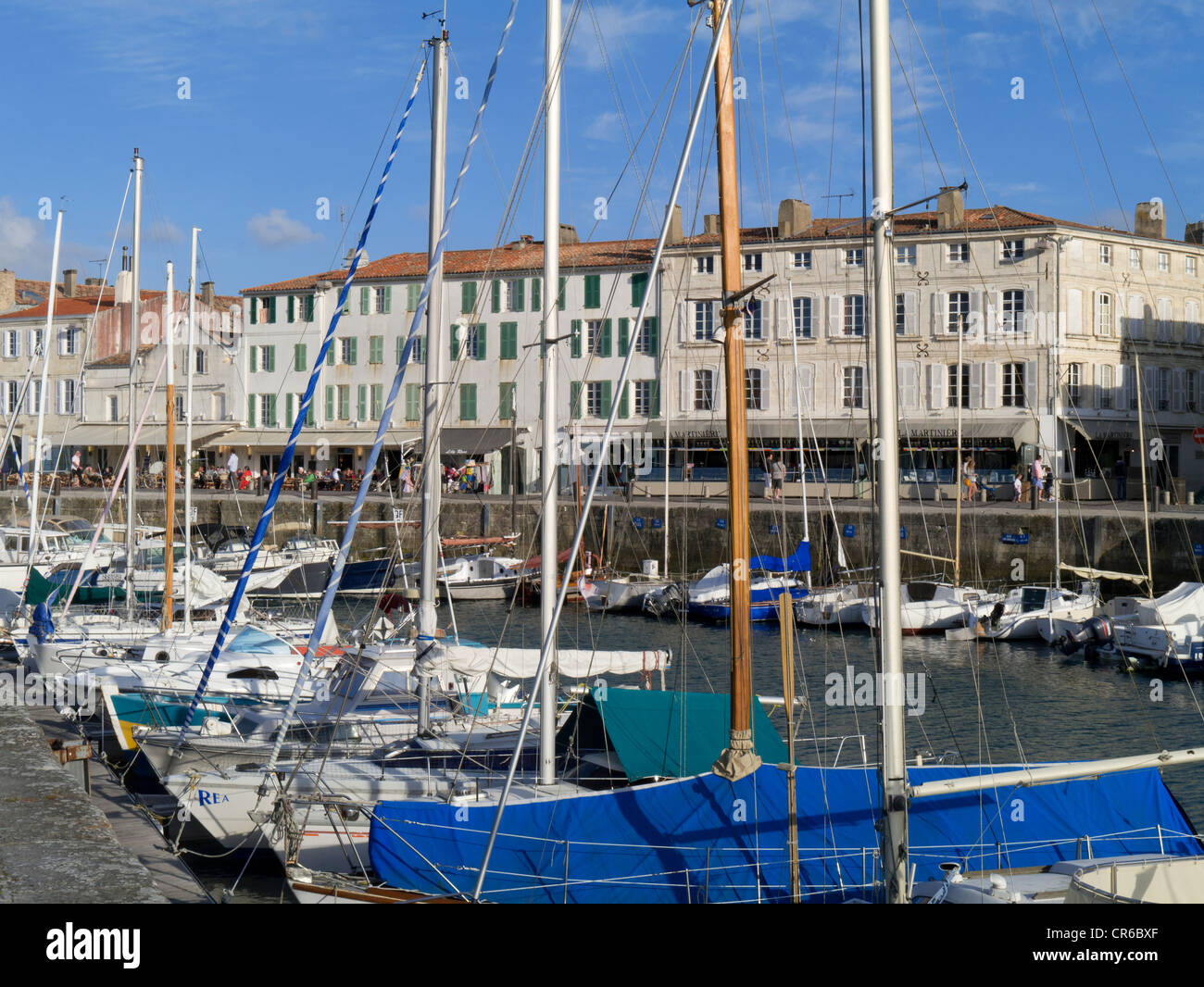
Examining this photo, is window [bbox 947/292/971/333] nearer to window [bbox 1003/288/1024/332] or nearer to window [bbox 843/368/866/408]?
window [bbox 1003/288/1024/332]

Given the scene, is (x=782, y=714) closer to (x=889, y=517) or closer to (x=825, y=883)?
(x=825, y=883)

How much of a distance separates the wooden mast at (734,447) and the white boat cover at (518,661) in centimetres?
489

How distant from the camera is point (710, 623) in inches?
1325

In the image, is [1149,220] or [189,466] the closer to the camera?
[189,466]

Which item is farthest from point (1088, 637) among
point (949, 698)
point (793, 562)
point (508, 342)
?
point (508, 342)

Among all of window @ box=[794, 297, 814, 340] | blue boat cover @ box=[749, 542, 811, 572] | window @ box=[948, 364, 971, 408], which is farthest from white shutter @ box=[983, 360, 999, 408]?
blue boat cover @ box=[749, 542, 811, 572]

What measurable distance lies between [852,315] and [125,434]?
33.9 m

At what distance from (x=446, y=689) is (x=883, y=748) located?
915cm

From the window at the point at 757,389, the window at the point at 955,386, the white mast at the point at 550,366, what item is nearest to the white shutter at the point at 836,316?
the window at the point at 757,389

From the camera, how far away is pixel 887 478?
765cm

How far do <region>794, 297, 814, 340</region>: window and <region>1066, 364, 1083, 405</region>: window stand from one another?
9.55m

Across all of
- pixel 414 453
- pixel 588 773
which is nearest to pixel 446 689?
pixel 588 773

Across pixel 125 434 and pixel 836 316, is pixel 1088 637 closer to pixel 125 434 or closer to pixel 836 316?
pixel 836 316

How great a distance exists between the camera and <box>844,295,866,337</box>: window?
4834 cm
